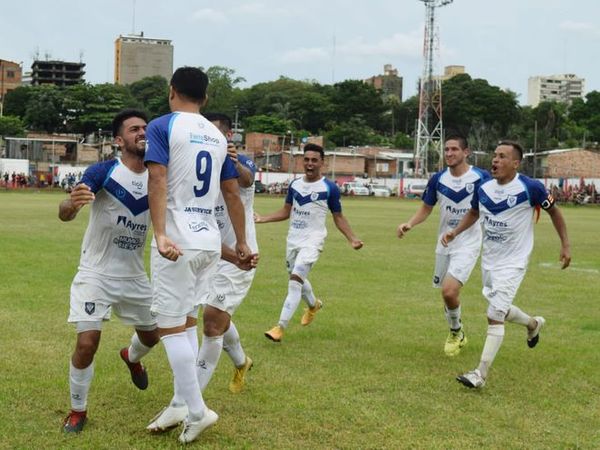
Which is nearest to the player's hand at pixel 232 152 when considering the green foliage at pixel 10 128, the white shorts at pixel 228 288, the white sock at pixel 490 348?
the white shorts at pixel 228 288

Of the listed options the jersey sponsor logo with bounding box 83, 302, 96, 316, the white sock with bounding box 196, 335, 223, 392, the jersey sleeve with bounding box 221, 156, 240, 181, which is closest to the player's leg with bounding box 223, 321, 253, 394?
the white sock with bounding box 196, 335, 223, 392

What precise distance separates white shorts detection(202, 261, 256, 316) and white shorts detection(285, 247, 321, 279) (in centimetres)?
306

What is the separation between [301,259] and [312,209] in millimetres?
709

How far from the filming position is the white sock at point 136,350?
6641 millimetres

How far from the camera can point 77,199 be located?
5656mm

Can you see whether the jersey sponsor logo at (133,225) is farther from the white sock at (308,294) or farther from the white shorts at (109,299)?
the white sock at (308,294)

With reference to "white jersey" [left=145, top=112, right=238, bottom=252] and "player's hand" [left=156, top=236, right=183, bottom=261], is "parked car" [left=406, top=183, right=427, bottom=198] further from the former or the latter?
"player's hand" [left=156, top=236, right=183, bottom=261]

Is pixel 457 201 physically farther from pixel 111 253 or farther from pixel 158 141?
pixel 158 141

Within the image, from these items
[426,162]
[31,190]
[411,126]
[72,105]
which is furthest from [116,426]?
[411,126]


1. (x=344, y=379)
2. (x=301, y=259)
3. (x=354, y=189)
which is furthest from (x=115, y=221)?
(x=354, y=189)

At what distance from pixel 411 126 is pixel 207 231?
14179 cm

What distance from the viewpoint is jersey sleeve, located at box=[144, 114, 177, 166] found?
534 centimetres

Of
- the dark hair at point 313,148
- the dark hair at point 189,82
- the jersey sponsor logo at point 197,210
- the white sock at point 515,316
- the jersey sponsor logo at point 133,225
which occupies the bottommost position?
the white sock at point 515,316

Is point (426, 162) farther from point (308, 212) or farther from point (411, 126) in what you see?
point (308, 212)
